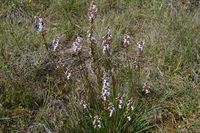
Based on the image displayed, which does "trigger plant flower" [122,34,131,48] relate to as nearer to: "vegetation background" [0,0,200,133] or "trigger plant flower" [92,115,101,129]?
"vegetation background" [0,0,200,133]

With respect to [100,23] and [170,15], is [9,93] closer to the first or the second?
[100,23]

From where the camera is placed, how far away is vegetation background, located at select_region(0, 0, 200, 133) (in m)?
3.22

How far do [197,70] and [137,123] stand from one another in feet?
2.86

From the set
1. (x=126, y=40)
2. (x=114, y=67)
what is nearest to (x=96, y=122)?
(x=126, y=40)

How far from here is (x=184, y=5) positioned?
452 cm

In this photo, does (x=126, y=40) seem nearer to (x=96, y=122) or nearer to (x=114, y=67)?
(x=96, y=122)

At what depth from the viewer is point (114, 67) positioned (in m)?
3.68

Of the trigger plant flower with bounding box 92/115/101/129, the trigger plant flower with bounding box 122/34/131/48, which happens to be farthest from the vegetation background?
the trigger plant flower with bounding box 122/34/131/48

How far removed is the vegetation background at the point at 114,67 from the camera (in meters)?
3.22

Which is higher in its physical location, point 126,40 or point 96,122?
point 126,40

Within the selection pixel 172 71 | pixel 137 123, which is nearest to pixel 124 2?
pixel 172 71

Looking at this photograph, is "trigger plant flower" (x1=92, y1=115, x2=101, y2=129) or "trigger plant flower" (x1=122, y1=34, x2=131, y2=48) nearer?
"trigger plant flower" (x1=92, y1=115, x2=101, y2=129)

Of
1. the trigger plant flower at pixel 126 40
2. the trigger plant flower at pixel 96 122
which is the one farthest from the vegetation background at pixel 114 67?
the trigger plant flower at pixel 126 40

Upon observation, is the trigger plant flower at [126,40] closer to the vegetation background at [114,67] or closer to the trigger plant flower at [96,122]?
the vegetation background at [114,67]
